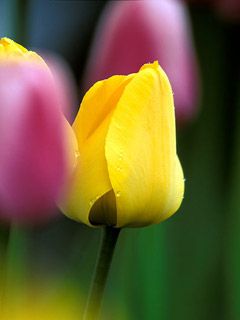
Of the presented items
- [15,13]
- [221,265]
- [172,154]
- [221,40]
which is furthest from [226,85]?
[172,154]

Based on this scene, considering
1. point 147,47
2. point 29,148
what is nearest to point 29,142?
point 29,148

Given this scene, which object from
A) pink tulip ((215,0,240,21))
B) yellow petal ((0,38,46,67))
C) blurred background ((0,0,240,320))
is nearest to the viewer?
yellow petal ((0,38,46,67))

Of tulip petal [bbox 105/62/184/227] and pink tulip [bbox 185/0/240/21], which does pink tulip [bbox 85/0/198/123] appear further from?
tulip petal [bbox 105/62/184/227]

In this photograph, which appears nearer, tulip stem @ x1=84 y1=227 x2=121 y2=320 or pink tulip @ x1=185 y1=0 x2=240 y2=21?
tulip stem @ x1=84 y1=227 x2=121 y2=320

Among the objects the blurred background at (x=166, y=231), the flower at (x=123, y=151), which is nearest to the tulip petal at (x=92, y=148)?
the flower at (x=123, y=151)

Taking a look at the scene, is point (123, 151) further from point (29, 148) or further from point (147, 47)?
point (147, 47)

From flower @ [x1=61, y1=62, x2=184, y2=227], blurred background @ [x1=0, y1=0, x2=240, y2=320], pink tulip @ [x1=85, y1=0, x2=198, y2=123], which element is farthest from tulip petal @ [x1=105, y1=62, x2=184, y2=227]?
pink tulip @ [x1=85, y1=0, x2=198, y2=123]

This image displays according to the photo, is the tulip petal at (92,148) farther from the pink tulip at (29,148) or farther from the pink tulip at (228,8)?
the pink tulip at (228,8)

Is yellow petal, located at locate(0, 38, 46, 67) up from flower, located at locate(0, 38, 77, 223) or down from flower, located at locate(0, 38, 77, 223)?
up
